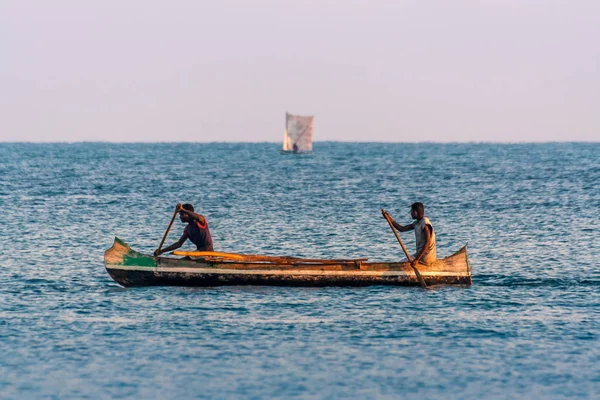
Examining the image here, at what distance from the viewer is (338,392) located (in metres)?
14.4

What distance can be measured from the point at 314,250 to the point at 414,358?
1597cm

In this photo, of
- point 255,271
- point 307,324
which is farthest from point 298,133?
point 307,324

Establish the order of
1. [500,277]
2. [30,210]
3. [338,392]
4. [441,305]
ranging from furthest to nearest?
[30,210] → [500,277] → [441,305] → [338,392]

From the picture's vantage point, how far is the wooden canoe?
23016mm

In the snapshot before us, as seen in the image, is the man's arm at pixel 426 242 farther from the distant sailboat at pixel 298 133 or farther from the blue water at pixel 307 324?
the distant sailboat at pixel 298 133

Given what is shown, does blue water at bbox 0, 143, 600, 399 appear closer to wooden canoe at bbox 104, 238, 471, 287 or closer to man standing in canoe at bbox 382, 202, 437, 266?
wooden canoe at bbox 104, 238, 471, 287

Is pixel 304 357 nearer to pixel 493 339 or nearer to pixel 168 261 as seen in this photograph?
pixel 493 339

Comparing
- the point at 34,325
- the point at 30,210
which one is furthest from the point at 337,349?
the point at 30,210

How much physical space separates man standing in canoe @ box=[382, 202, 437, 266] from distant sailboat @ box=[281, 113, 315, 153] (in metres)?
108

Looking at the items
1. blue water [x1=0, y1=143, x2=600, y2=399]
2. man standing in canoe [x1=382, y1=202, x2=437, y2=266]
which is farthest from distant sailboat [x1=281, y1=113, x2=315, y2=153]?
man standing in canoe [x1=382, y1=202, x2=437, y2=266]

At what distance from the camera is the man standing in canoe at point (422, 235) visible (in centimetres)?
2280

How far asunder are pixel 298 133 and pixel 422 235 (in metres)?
116

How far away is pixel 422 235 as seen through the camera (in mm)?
22969

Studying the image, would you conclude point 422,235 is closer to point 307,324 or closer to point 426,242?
point 426,242
